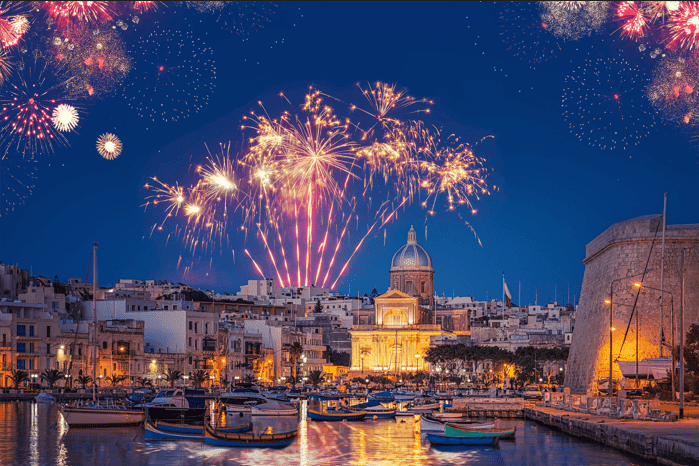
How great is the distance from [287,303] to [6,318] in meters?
77.6

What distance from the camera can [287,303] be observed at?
465 ft

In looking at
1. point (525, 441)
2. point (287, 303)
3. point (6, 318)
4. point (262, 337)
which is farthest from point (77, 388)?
point (287, 303)

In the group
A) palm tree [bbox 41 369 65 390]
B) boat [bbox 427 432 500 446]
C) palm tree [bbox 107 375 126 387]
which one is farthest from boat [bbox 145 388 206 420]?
palm tree [bbox 107 375 126 387]

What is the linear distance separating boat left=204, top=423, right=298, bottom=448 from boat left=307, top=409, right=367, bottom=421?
1396 centimetres

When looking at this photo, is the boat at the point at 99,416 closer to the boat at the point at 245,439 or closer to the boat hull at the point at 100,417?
the boat hull at the point at 100,417

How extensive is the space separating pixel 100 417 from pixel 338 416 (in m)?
12.2

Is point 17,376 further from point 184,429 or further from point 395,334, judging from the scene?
point 395,334

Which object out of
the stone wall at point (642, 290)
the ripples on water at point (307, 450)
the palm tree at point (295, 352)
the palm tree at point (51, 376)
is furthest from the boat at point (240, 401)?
the palm tree at point (295, 352)

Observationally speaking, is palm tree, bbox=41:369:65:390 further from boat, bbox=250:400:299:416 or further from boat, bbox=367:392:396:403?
boat, bbox=367:392:396:403

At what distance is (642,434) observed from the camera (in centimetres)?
2834

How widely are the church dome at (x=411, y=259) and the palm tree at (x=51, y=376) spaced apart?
6203 cm

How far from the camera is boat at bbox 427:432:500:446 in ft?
123

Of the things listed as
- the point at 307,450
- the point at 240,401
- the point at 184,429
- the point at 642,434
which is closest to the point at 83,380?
the point at 240,401

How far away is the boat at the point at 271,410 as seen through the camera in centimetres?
5275
